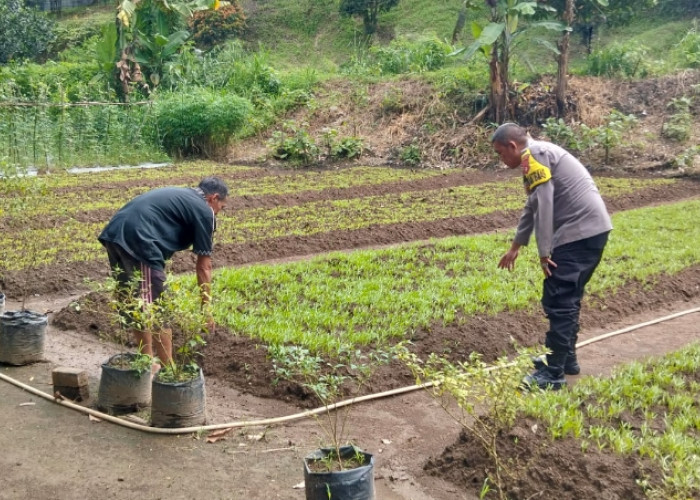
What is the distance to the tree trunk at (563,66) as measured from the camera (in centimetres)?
2094

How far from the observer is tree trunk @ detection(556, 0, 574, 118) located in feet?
68.7

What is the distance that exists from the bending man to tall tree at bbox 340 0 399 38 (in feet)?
107

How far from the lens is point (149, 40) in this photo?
83.3 feet

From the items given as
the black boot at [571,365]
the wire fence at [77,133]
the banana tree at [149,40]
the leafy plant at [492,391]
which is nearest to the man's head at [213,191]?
the leafy plant at [492,391]

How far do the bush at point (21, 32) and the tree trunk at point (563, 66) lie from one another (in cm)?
2519

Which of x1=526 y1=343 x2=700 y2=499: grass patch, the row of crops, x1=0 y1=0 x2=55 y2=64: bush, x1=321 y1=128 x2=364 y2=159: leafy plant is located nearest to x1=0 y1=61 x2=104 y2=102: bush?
the row of crops

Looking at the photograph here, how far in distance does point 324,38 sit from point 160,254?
35.0 metres

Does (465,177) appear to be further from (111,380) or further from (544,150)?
(111,380)

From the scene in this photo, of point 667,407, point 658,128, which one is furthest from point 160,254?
point 658,128

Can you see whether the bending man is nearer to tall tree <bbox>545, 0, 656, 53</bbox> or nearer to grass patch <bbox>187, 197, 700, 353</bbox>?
grass patch <bbox>187, 197, 700, 353</bbox>

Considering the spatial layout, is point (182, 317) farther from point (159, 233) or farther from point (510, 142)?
point (510, 142)

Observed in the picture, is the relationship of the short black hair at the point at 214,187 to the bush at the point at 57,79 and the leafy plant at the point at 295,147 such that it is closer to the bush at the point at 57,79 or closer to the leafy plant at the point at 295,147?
the leafy plant at the point at 295,147

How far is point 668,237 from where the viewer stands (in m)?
11.8

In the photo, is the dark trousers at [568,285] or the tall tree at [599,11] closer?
the dark trousers at [568,285]
